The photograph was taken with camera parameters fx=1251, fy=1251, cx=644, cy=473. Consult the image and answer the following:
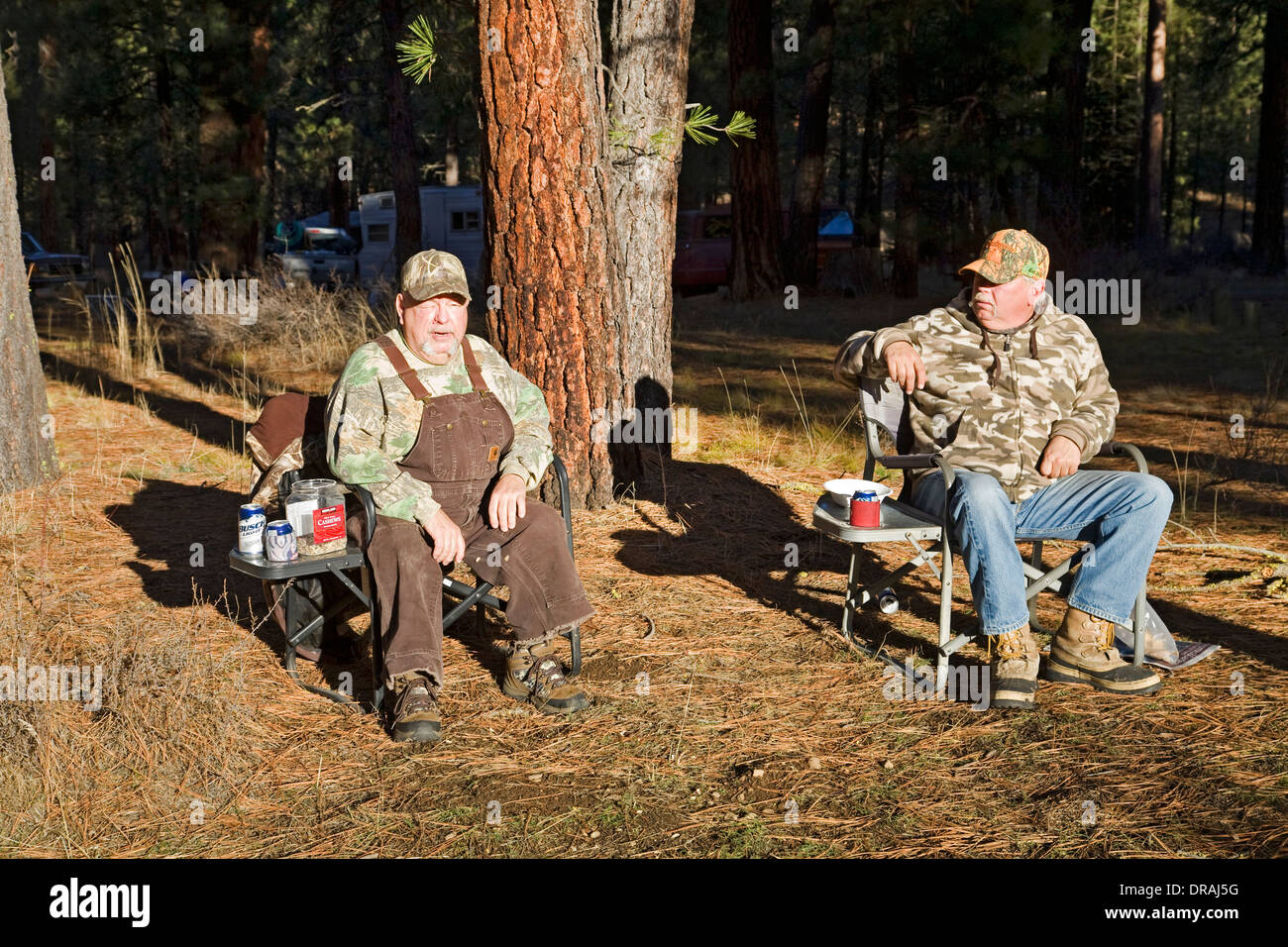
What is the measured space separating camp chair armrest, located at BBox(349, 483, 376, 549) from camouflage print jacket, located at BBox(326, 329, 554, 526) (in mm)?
32

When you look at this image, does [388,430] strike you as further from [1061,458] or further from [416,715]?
[1061,458]

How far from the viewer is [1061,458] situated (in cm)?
437

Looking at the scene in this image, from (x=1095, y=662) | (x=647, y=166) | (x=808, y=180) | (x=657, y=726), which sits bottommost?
(x=657, y=726)

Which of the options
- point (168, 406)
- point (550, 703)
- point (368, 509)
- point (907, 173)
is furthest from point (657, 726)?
point (907, 173)

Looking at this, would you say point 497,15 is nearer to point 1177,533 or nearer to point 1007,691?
point 1007,691

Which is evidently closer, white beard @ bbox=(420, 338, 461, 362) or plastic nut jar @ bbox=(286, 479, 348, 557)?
plastic nut jar @ bbox=(286, 479, 348, 557)

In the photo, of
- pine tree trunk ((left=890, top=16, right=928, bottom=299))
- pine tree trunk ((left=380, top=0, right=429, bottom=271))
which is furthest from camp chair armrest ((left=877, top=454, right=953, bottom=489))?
pine tree trunk ((left=380, top=0, right=429, bottom=271))

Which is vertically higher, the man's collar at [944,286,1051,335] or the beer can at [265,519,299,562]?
the man's collar at [944,286,1051,335]

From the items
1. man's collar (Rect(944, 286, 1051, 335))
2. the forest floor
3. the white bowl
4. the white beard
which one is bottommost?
the forest floor

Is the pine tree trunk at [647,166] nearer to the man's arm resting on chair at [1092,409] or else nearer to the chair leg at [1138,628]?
the man's arm resting on chair at [1092,409]

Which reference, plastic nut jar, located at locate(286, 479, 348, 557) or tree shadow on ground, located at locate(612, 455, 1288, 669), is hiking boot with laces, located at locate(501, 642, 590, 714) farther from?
tree shadow on ground, located at locate(612, 455, 1288, 669)

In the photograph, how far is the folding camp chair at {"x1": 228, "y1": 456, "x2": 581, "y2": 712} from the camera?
4.03 metres

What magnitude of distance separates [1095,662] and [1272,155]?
19.8 m

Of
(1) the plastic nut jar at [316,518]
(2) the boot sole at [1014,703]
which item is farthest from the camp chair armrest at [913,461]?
(1) the plastic nut jar at [316,518]
